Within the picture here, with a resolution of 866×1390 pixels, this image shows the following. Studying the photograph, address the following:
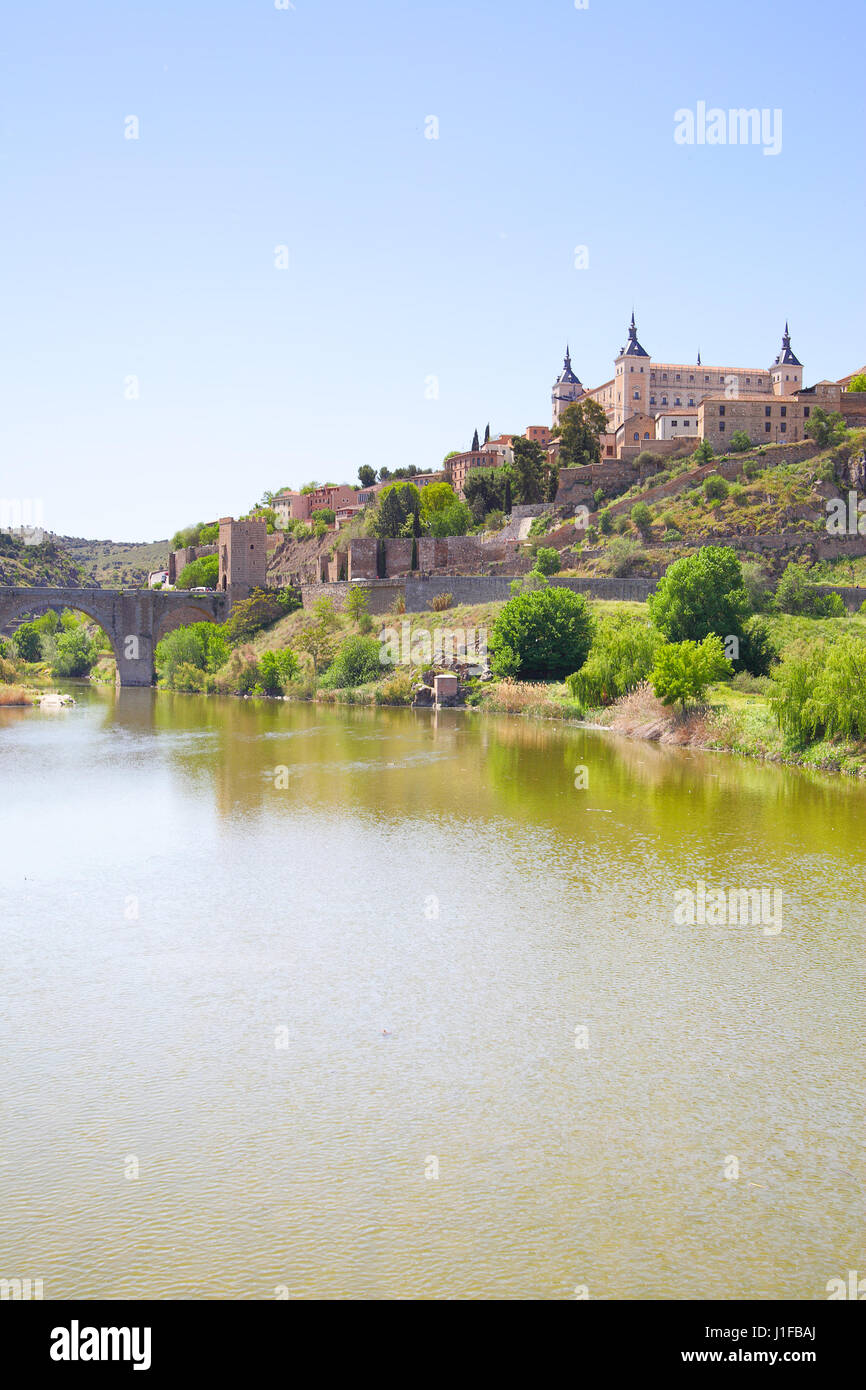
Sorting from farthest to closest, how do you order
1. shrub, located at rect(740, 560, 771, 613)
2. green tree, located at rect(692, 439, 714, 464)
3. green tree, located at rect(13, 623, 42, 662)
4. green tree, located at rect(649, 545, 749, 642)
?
green tree, located at rect(13, 623, 42, 662), green tree, located at rect(692, 439, 714, 464), shrub, located at rect(740, 560, 771, 613), green tree, located at rect(649, 545, 749, 642)

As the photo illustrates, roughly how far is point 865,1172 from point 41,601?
64.9 metres

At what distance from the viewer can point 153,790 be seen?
26094 mm

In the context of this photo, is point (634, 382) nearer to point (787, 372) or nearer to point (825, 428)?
point (787, 372)

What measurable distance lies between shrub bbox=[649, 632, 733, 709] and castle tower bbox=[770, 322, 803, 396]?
60833mm

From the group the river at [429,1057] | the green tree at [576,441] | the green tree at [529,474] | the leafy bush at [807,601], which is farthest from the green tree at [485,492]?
the river at [429,1057]

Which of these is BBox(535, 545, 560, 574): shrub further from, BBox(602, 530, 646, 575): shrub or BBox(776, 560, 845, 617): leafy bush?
BBox(776, 560, 845, 617): leafy bush

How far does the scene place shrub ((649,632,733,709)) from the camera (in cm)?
3394

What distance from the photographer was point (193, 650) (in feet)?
211

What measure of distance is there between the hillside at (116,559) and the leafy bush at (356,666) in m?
81.2

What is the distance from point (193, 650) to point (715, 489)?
1280 inches

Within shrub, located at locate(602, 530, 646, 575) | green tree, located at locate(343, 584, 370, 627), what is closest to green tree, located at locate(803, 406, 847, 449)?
shrub, located at locate(602, 530, 646, 575)

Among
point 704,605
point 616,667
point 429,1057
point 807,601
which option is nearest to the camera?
point 429,1057

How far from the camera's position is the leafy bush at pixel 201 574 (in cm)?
9019

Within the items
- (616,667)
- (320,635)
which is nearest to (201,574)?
(320,635)
